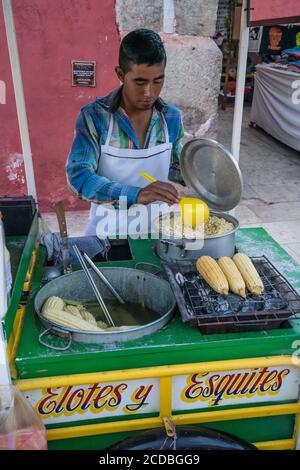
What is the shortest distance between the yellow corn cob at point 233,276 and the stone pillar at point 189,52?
369 centimetres

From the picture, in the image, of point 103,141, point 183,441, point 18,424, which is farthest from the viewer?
point 103,141

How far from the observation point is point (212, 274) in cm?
199

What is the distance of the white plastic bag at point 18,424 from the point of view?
157cm

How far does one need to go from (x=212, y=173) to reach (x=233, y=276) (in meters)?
0.75

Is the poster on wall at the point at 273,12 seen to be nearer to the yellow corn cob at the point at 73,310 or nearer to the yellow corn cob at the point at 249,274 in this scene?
the yellow corn cob at the point at 249,274

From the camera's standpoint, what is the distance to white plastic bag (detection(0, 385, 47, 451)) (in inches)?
61.9

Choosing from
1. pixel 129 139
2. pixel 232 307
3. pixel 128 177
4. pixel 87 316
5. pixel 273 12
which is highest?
pixel 273 12

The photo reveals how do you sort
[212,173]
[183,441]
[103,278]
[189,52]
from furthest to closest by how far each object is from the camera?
[189,52] → [212,173] → [103,278] → [183,441]

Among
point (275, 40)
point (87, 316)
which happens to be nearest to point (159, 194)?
point (87, 316)

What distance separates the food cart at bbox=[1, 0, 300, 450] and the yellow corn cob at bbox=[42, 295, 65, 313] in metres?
0.06

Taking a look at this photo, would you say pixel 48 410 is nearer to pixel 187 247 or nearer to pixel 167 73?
pixel 187 247

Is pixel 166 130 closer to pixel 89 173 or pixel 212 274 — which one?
pixel 89 173

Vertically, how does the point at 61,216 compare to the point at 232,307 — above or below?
above
